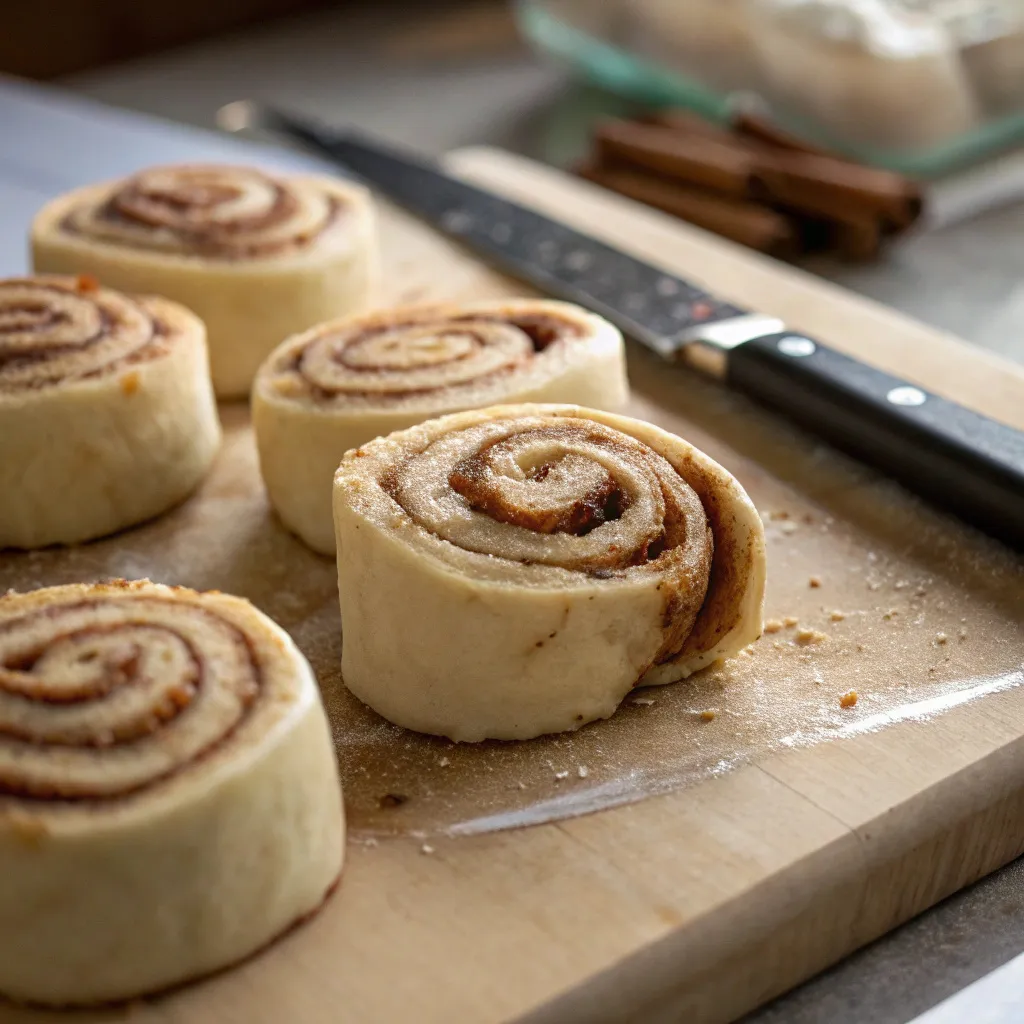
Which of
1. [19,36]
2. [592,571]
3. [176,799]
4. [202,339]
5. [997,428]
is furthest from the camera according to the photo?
[19,36]

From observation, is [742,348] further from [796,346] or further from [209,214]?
[209,214]

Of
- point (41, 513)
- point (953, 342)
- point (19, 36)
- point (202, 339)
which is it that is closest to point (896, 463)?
point (953, 342)

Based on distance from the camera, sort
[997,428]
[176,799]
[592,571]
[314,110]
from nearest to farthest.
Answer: [176,799] → [592,571] → [997,428] → [314,110]

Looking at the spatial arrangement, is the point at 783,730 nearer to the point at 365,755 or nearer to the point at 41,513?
the point at 365,755

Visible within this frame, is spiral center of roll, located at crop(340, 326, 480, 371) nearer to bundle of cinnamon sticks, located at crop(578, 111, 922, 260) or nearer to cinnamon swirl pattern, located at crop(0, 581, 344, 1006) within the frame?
cinnamon swirl pattern, located at crop(0, 581, 344, 1006)

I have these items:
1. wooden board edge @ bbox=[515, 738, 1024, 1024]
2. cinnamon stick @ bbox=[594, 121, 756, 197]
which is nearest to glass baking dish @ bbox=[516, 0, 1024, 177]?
cinnamon stick @ bbox=[594, 121, 756, 197]

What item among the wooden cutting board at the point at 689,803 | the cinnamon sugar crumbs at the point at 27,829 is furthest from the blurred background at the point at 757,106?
the cinnamon sugar crumbs at the point at 27,829

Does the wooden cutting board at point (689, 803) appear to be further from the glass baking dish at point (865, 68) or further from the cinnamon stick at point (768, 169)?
the glass baking dish at point (865, 68)

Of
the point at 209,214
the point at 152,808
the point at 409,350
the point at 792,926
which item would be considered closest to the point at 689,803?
the point at 792,926
